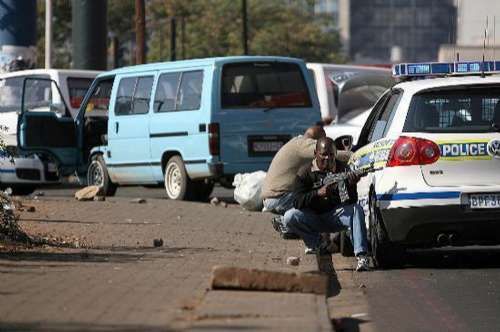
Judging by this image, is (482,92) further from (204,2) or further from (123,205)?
(204,2)

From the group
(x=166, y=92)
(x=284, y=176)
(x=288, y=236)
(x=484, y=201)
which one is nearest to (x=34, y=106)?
(x=166, y=92)

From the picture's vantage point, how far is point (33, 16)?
27.8 meters

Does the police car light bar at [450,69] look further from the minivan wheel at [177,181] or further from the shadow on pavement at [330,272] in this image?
the minivan wheel at [177,181]

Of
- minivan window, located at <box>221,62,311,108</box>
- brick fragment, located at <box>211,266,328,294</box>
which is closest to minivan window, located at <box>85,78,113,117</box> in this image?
minivan window, located at <box>221,62,311,108</box>

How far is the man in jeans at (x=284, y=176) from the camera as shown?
14094mm

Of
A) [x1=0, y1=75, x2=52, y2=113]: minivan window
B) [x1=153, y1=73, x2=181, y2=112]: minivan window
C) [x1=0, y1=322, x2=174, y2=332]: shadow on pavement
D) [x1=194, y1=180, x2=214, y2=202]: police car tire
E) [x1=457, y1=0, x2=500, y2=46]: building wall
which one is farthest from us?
[x1=0, y1=75, x2=52, y2=113]: minivan window

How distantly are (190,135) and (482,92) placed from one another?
824 centimetres

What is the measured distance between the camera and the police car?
1185cm

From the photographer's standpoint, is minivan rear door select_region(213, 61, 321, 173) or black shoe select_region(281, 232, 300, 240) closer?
black shoe select_region(281, 232, 300, 240)

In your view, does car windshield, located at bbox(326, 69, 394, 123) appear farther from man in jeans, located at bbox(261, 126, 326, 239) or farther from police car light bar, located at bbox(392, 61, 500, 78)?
police car light bar, located at bbox(392, 61, 500, 78)

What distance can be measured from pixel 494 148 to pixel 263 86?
843 cm

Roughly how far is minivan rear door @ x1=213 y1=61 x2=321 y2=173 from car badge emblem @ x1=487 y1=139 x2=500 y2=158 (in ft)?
26.0

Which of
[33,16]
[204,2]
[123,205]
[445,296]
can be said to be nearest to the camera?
[445,296]

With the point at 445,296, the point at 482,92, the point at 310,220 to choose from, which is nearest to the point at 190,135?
the point at 310,220
